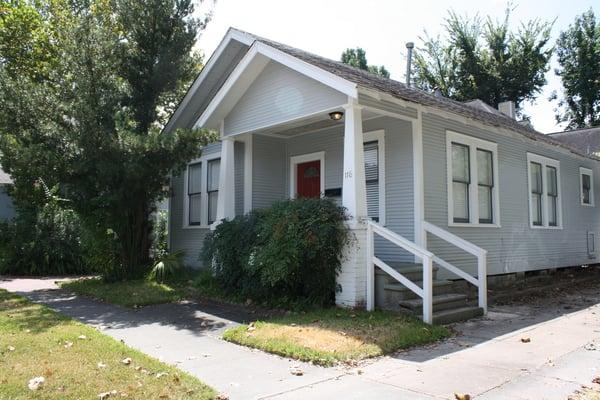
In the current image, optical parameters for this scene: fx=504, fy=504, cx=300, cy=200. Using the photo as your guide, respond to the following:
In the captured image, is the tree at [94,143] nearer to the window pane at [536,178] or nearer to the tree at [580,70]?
the window pane at [536,178]

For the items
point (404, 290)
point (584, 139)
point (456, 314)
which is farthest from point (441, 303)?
point (584, 139)

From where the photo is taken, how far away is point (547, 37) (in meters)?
37.9

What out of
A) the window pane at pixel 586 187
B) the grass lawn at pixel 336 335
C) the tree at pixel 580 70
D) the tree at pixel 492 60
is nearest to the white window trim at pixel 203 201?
the grass lawn at pixel 336 335

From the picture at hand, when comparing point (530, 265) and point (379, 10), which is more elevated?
point (379, 10)

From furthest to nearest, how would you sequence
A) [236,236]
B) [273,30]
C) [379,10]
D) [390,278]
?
[273,30]
[379,10]
[236,236]
[390,278]

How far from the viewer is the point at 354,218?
8.36 metres

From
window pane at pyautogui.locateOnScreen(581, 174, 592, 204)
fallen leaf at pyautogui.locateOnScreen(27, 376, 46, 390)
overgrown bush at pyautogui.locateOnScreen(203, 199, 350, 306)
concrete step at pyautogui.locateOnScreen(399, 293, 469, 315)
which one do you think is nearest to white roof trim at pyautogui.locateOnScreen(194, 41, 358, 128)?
overgrown bush at pyautogui.locateOnScreen(203, 199, 350, 306)

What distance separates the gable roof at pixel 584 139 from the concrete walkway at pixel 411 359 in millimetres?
18710

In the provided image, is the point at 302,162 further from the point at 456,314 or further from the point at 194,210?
the point at 456,314

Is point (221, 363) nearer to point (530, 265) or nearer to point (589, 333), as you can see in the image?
point (589, 333)

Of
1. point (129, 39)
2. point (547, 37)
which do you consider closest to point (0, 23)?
point (129, 39)

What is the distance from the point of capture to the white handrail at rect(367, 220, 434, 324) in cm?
749

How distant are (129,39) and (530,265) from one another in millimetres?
12165

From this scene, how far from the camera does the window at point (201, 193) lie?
1396 cm
